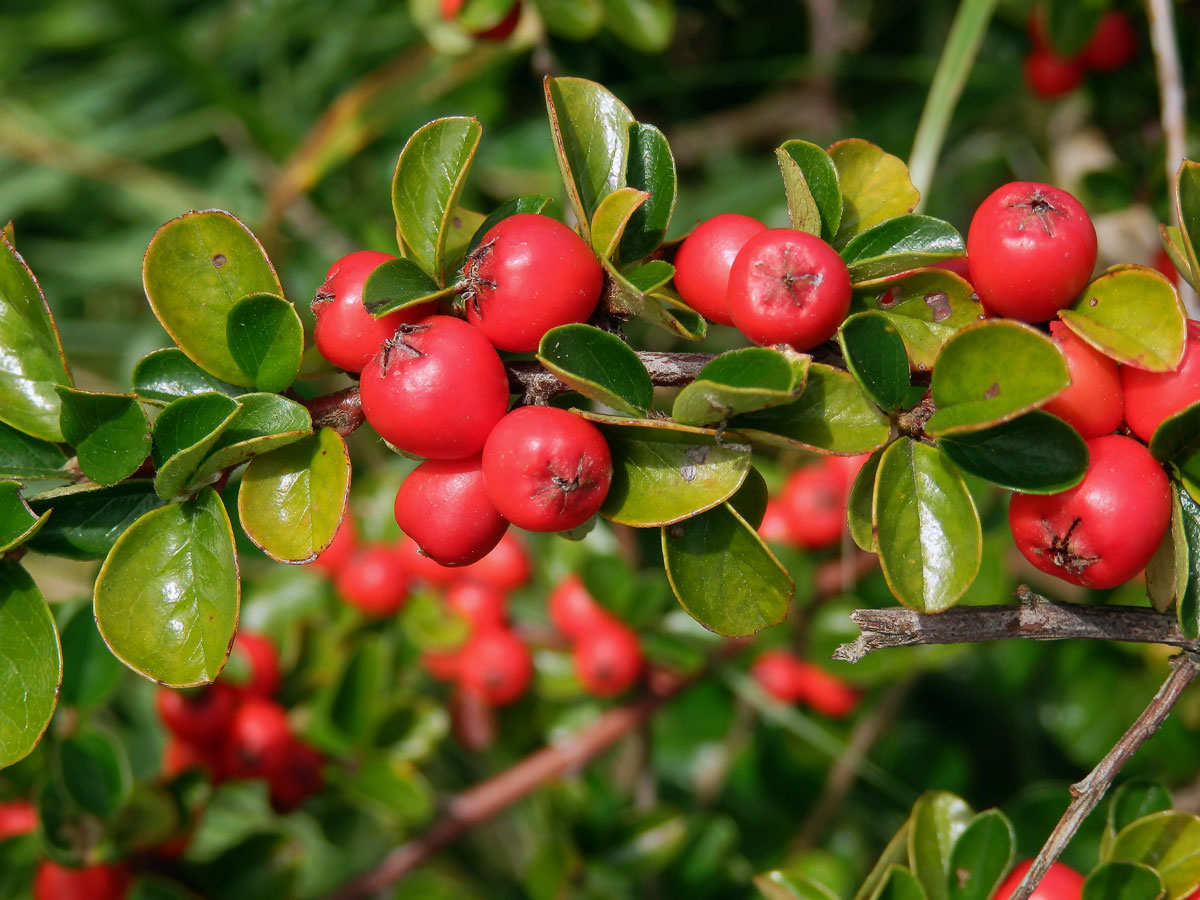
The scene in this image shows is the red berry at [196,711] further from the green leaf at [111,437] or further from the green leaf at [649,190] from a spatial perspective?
the green leaf at [649,190]

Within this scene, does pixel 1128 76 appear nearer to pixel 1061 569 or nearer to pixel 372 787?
pixel 1061 569

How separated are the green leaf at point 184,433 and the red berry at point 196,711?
999mm

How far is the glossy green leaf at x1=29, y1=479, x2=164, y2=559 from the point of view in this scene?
1.09 metres

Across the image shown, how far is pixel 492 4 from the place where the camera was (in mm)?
2209

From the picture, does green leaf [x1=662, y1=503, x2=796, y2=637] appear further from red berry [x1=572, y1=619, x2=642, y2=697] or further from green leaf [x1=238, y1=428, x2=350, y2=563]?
red berry [x1=572, y1=619, x2=642, y2=697]

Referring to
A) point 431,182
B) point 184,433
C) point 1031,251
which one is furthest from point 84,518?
point 1031,251

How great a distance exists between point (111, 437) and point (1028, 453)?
0.92 m

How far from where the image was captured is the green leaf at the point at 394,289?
39.2 inches

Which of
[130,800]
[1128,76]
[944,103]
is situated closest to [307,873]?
[130,800]

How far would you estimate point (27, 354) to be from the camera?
3.74 feet

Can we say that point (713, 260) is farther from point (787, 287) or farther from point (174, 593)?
point (174, 593)

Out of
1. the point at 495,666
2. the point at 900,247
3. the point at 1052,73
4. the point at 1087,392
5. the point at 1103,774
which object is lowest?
the point at 495,666

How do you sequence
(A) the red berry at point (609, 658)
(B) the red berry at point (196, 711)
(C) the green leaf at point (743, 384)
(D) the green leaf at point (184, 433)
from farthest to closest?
(A) the red berry at point (609, 658) → (B) the red berry at point (196, 711) → (D) the green leaf at point (184, 433) → (C) the green leaf at point (743, 384)

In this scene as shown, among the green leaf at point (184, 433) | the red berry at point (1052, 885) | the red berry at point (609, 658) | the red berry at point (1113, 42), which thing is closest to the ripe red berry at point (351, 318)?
the green leaf at point (184, 433)
